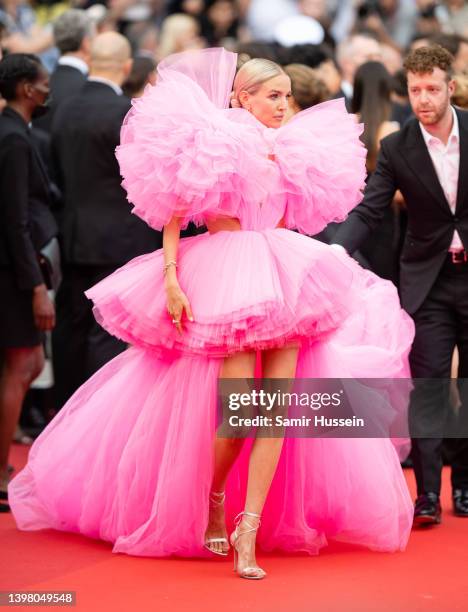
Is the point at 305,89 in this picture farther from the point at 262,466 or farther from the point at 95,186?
the point at 262,466

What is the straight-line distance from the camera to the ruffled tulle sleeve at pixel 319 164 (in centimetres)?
562

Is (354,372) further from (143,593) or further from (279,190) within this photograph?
(143,593)

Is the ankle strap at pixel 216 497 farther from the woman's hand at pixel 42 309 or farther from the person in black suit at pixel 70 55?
the person in black suit at pixel 70 55

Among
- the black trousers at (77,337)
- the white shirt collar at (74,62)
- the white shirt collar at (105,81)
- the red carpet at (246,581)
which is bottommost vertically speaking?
the red carpet at (246,581)

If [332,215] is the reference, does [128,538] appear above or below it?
A: below

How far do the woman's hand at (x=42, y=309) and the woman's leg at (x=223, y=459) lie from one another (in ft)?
5.78

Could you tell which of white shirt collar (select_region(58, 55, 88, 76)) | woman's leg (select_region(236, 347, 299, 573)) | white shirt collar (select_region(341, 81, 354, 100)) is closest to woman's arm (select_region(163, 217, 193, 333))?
woman's leg (select_region(236, 347, 299, 573))

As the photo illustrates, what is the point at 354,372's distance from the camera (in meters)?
6.16

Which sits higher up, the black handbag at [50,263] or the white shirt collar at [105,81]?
the white shirt collar at [105,81]

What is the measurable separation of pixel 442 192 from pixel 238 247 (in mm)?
1421

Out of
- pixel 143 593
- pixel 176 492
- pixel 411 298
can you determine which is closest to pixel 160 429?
pixel 176 492

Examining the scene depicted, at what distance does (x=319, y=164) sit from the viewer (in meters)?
5.68

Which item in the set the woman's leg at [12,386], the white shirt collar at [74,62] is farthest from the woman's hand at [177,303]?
the white shirt collar at [74,62]

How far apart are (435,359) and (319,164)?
1389 millimetres
